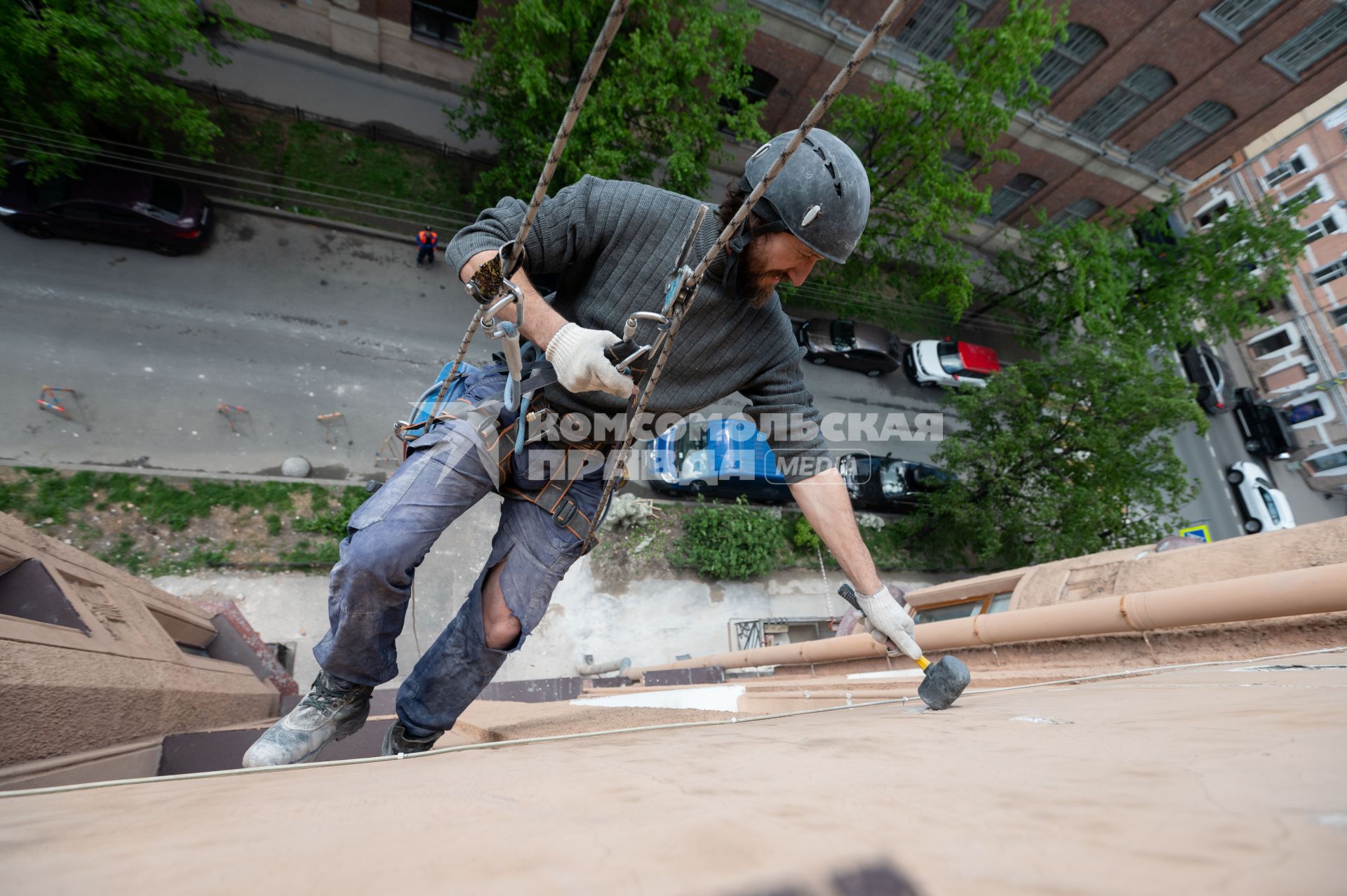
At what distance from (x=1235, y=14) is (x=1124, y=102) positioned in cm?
217

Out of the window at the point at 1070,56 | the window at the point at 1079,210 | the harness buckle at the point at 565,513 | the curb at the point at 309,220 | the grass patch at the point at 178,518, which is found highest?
the window at the point at 1070,56

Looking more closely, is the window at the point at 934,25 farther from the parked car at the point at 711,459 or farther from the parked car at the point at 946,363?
the parked car at the point at 711,459

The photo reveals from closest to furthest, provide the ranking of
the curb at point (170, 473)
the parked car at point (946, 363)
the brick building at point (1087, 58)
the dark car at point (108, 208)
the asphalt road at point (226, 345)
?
the curb at point (170, 473), the asphalt road at point (226, 345), the dark car at point (108, 208), the brick building at point (1087, 58), the parked car at point (946, 363)

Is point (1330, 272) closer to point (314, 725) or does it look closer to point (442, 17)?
point (442, 17)

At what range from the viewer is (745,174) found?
262cm

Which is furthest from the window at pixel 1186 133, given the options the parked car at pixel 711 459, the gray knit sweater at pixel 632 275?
the gray knit sweater at pixel 632 275

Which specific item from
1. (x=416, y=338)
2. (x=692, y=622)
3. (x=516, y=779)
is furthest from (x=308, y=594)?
(x=516, y=779)

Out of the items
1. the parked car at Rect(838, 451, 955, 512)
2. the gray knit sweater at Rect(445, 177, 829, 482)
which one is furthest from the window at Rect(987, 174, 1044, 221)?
the gray knit sweater at Rect(445, 177, 829, 482)

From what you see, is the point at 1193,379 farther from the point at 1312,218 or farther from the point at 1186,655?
the point at 1186,655

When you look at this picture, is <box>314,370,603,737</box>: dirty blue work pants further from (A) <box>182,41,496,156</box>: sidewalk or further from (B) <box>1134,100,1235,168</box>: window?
(B) <box>1134,100,1235,168</box>: window

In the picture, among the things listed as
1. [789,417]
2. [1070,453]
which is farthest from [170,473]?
[1070,453]

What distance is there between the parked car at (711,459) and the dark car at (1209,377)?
1585 centimetres

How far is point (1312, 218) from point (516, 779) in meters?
25.0

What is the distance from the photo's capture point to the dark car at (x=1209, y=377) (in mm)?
19453
